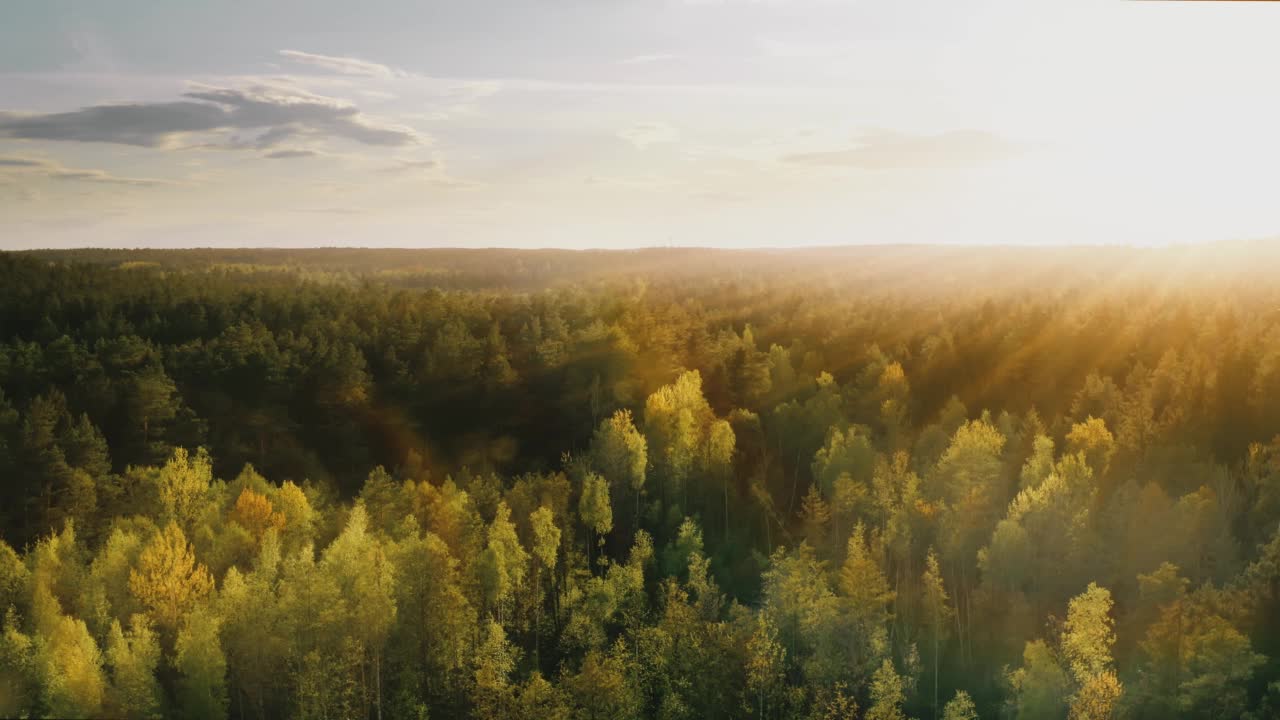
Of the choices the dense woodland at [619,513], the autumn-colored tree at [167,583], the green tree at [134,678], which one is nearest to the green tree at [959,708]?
the dense woodland at [619,513]

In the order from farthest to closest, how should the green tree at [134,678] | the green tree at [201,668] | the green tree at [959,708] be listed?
the green tree at [959,708] < the green tree at [201,668] < the green tree at [134,678]

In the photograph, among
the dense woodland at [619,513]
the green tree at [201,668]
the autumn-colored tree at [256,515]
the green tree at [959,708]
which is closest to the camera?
the green tree at [201,668]

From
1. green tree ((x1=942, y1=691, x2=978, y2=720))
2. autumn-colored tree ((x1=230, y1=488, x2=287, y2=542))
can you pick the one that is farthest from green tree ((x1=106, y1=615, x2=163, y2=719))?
green tree ((x1=942, y1=691, x2=978, y2=720))

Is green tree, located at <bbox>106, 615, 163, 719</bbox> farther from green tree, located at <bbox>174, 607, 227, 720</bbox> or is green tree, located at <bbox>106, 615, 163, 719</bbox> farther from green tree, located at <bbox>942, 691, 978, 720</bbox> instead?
green tree, located at <bbox>942, 691, 978, 720</bbox>

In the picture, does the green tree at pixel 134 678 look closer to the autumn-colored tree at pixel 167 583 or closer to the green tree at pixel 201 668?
the green tree at pixel 201 668

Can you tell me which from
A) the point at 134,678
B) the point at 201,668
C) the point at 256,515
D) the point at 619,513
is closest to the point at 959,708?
the point at 619,513

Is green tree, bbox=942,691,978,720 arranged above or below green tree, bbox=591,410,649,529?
below

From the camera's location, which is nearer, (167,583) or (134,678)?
(134,678)

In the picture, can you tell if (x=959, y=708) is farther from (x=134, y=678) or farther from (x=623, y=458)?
(x=134, y=678)

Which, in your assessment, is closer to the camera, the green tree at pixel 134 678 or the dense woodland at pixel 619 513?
the green tree at pixel 134 678
